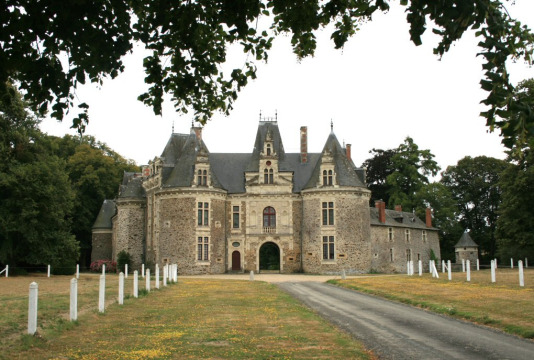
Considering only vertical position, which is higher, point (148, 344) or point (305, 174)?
point (305, 174)

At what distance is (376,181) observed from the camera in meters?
64.9

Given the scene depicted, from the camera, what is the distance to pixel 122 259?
144 ft

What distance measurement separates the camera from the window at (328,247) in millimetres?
40938

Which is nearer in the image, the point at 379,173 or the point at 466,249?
the point at 466,249

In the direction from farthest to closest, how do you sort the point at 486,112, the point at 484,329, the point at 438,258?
1. the point at 438,258
2. the point at 484,329
3. the point at 486,112

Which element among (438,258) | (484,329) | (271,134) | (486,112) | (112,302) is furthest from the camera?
(438,258)

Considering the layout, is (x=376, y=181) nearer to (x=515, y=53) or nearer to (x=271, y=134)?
(x=271, y=134)

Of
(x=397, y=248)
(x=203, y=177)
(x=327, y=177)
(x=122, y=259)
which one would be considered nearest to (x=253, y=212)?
(x=203, y=177)

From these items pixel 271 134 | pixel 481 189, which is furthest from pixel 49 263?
pixel 481 189

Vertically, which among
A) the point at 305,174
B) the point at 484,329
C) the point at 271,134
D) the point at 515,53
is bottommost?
the point at 484,329

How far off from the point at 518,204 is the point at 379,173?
26.3 meters

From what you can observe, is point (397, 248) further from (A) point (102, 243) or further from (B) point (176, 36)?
(B) point (176, 36)

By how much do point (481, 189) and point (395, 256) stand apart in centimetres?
2096

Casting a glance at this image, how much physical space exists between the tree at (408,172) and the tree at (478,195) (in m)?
5.41
